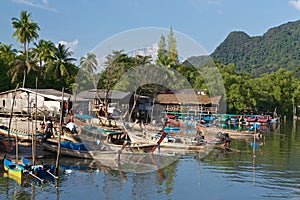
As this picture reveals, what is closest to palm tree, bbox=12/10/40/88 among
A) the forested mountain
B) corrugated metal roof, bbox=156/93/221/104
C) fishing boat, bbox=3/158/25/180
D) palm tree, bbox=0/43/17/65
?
palm tree, bbox=0/43/17/65

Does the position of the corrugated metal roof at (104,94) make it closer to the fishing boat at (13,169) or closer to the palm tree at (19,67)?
the palm tree at (19,67)

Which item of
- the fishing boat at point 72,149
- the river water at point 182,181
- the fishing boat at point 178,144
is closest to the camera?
the river water at point 182,181

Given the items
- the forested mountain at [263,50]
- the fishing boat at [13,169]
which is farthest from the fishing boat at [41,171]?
the forested mountain at [263,50]

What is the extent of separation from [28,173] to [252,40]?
18246 centimetres

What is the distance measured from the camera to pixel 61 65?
47625mm

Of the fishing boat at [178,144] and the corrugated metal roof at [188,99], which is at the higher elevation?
the corrugated metal roof at [188,99]

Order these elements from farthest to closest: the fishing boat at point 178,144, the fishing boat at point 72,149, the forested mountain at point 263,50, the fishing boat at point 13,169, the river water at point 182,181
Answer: the forested mountain at point 263,50
the fishing boat at point 178,144
the fishing boat at point 72,149
the fishing boat at point 13,169
the river water at point 182,181

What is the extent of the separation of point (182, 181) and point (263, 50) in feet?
530

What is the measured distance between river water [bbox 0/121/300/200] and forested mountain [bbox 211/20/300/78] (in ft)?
377

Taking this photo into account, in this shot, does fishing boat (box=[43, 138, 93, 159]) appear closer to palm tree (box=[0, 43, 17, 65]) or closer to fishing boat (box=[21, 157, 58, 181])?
fishing boat (box=[21, 157, 58, 181])

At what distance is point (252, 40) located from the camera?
188m

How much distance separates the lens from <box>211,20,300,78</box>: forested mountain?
148m

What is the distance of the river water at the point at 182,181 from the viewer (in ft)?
52.3

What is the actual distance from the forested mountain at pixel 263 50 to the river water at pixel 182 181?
377 ft
